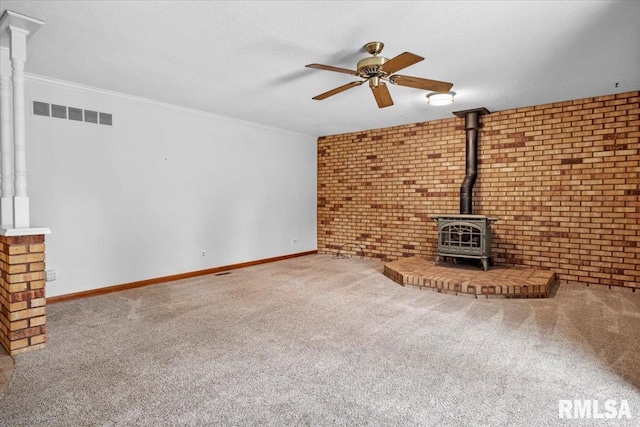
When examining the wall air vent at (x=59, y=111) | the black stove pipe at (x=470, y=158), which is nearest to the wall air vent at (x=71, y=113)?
the wall air vent at (x=59, y=111)

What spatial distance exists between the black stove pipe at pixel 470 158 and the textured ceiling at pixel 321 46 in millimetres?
506

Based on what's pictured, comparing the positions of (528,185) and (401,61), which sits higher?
(401,61)

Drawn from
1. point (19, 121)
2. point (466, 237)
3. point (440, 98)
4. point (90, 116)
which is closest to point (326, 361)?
point (19, 121)

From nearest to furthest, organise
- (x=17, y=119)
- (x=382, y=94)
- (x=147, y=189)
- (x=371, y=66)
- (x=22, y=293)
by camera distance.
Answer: (x=22, y=293) → (x=17, y=119) → (x=371, y=66) → (x=382, y=94) → (x=147, y=189)

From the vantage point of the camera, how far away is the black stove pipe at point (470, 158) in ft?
15.7

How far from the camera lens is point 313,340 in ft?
8.50

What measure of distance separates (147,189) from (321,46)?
2.87 meters

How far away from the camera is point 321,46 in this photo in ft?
9.07

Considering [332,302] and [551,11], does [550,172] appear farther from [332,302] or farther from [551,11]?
[332,302]

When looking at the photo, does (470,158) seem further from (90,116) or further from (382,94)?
(90,116)

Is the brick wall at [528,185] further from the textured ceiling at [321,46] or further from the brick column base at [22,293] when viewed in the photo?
the brick column base at [22,293]

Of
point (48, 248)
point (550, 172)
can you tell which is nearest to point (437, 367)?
point (550, 172)

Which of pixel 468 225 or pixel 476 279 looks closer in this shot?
pixel 476 279

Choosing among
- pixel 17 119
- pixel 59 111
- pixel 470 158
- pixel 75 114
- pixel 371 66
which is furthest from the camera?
pixel 470 158
